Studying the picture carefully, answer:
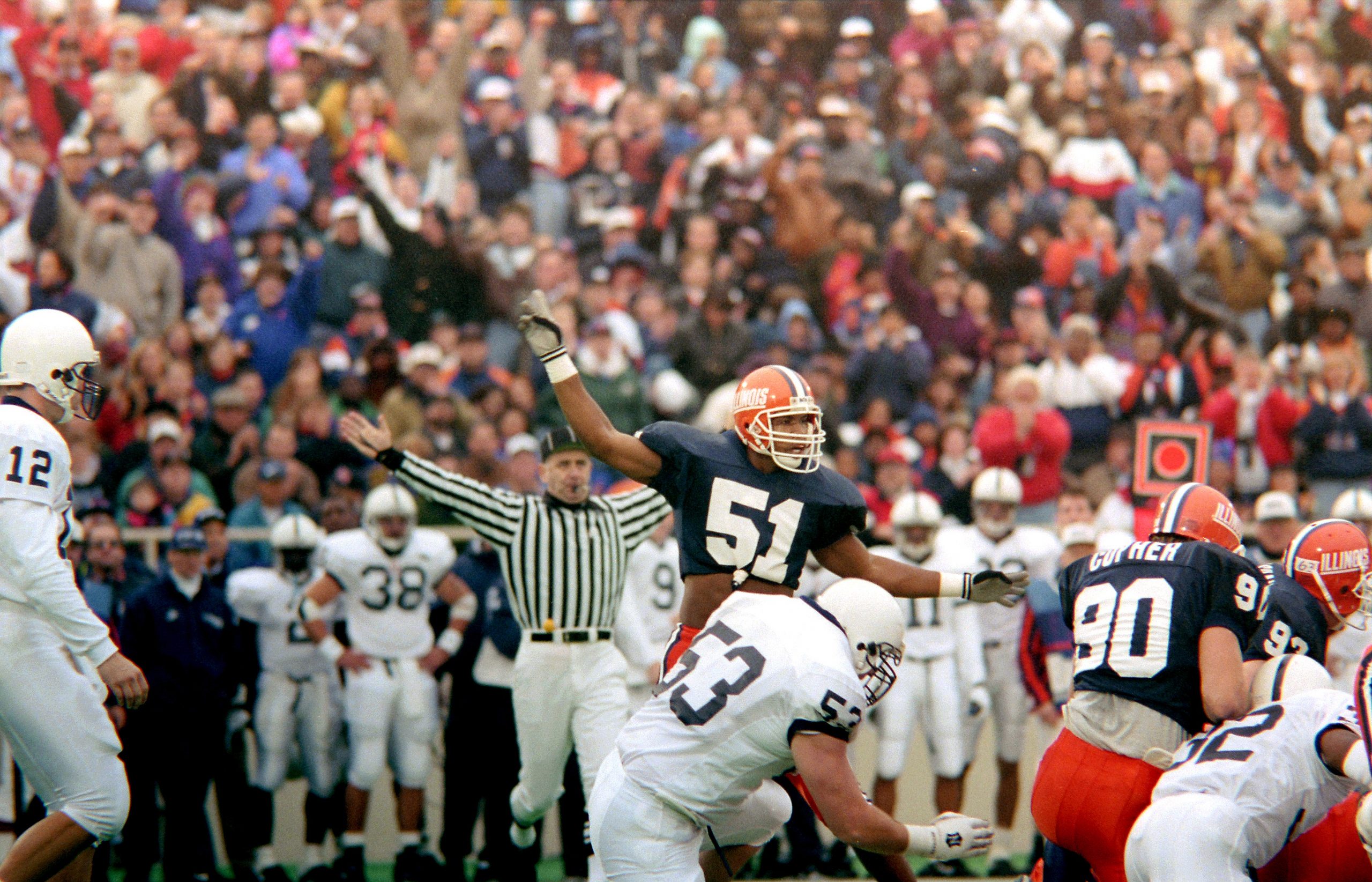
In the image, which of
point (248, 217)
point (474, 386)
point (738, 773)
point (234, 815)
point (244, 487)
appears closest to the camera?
point (738, 773)

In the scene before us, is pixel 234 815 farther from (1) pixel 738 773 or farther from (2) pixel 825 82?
(2) pixel 825 82

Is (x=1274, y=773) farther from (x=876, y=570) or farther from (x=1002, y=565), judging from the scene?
(x=1002, y=565)

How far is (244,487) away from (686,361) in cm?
297

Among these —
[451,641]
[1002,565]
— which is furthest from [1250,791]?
[451,641]

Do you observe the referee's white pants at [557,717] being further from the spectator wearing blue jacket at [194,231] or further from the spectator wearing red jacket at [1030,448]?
the spectator wearing blue jacket at [194,231]

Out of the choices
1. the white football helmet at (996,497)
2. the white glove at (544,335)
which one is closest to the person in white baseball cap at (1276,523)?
the white football helmet at (996,497)

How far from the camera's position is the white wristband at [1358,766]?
4.10 meters

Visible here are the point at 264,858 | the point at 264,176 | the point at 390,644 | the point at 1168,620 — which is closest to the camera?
the point at 1168,620

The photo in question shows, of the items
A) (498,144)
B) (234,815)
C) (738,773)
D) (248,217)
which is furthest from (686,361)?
(738,773)

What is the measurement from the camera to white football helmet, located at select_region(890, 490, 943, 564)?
8430 mm

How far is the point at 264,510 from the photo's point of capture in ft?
28.2

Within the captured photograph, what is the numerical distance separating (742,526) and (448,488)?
78.7 inches

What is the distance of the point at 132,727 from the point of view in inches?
299

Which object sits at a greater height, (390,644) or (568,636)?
(568,636)
